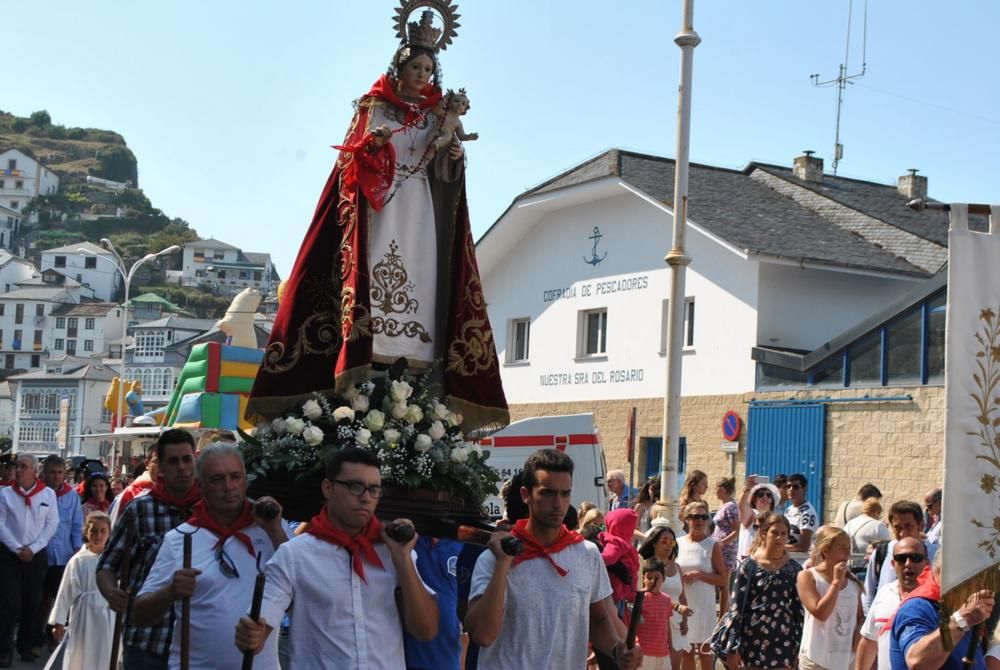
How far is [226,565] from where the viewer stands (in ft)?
18.7

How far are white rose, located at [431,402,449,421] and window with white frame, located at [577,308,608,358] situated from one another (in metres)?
23.6

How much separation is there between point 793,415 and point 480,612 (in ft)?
67.2

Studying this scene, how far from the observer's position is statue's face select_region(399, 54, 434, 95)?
26.1 feet

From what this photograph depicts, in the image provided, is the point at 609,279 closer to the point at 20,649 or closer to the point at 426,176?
the point at 20,649

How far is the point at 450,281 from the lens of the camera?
8109 millimetres

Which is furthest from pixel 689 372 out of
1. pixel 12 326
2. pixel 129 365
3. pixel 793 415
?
pixel 12 326

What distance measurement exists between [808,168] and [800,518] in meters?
20.1

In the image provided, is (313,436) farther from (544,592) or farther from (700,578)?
(700,578)

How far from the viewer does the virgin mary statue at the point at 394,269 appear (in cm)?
767

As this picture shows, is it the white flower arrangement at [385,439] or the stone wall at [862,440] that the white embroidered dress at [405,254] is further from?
the stone wall at [862,440]

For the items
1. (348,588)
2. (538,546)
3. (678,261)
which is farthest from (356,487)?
(678,261)

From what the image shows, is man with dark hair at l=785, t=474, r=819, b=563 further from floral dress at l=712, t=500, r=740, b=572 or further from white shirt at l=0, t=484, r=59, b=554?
white shirt at l=0, t=484, r=59, b=554


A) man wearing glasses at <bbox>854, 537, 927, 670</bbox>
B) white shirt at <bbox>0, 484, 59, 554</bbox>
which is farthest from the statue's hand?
white shirt at <bbox>0, 484, 59, 554</bbox>

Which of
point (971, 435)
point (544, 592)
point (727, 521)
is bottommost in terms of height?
point (727, 521)
